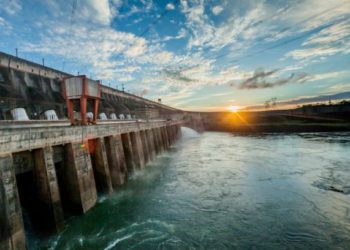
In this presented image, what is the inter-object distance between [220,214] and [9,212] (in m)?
8.13

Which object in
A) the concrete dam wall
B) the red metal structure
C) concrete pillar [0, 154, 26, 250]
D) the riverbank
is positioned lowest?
the riverbank

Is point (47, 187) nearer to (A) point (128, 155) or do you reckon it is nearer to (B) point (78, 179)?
(B) point (78, 179)

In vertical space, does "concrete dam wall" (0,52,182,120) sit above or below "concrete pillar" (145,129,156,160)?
above

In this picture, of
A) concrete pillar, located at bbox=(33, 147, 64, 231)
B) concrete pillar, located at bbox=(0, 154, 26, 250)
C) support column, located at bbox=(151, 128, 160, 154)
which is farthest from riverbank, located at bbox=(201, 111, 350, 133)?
concrete pillar, located at bbox=(0, 154, 26, 250)

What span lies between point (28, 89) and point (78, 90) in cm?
1437

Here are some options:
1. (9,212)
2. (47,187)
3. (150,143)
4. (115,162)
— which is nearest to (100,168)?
(115,162)

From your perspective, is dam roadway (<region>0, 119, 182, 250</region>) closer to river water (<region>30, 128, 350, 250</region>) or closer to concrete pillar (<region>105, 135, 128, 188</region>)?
concrete pillar (<region>105, 135, 128, 188</region>)

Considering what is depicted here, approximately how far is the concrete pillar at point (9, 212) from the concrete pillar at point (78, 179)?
2813mm

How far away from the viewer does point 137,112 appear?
48.8 meters

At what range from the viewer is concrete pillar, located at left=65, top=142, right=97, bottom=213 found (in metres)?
8.55

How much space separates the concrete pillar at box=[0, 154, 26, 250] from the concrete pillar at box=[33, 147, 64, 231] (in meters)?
1.35

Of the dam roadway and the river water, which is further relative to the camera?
the river water

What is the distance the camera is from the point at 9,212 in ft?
17.9

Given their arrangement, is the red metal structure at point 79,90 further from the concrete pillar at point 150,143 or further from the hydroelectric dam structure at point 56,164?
the concrete pillar at point 150,143
